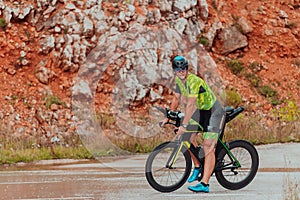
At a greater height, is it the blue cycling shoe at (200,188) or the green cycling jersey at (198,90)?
the green cycling jersey at (198,90)

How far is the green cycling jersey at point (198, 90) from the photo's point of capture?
27.3 ft

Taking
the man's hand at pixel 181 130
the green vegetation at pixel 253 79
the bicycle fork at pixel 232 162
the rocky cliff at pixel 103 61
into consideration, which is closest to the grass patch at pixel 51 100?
the rocky cliff at pixel 103 61

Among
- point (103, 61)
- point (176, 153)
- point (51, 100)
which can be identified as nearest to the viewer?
point (176, 153)

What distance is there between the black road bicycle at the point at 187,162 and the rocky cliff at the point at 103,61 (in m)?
7.32

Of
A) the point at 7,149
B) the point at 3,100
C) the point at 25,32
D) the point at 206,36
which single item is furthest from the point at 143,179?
the point at 206,36

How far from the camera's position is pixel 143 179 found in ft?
32.9

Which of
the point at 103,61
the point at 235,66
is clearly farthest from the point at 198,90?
the point at 235,66

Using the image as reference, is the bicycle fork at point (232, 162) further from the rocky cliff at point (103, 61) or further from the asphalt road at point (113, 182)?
the rocky cliff at point (103, 61)

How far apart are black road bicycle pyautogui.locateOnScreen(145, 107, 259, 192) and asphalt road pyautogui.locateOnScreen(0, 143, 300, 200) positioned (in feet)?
0.47

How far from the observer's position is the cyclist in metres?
8.39

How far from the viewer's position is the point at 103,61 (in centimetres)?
1830

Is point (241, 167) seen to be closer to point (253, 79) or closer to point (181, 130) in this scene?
point (181, 130)

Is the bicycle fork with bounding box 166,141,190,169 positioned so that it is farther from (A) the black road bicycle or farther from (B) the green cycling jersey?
(B) the green cycling jersey

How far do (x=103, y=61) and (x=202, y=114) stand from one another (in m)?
9.91
